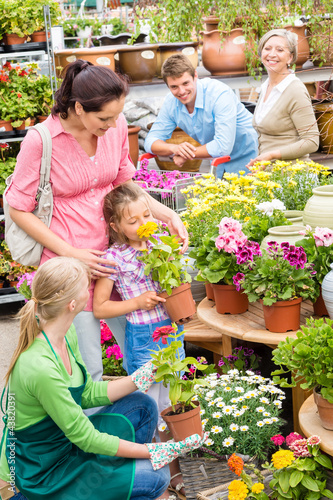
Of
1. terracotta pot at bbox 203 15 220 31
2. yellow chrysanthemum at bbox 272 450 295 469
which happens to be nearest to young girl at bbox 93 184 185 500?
yellow chrysanthemum at bbox 272 450 295 469

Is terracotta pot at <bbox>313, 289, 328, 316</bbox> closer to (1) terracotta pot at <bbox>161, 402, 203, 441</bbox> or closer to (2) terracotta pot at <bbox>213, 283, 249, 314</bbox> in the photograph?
(2) terracotta pot at <bbox>213, 283, 249, 314</bbox>

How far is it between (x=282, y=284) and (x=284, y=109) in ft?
6.21

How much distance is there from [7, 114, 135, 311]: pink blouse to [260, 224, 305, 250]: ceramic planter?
69 cm

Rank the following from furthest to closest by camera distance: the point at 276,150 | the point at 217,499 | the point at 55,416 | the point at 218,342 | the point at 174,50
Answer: the point at 174,50 < the point at 276,150 < the point at 218,342 < the point at 217,499 < the point at 55,416

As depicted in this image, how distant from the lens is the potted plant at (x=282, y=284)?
2.54m

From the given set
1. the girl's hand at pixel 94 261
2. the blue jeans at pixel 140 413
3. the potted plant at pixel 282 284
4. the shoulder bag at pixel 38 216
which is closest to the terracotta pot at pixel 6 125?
the shoulder bag at pixel 38 216

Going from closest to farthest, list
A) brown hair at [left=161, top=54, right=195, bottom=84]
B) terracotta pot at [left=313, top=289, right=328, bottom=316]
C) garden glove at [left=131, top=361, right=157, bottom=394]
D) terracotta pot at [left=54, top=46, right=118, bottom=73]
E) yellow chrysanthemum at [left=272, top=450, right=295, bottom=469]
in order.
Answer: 1. yellow chrysanthemum at [left=272, top=450, right=295, bottom=469]
2. garden glove at [left=131, top=361, right=157, bottom=394]
3. terracotta pot at [left=313, top=289, right=328, bottom=316]
4. brown hair at [left=161, top=54, right=195, bottom=84]
5. terracotta pot at [left=54, top=46, right=118, bottom=73]

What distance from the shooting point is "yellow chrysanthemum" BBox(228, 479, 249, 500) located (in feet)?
6.81

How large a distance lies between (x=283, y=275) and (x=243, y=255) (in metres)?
0.21

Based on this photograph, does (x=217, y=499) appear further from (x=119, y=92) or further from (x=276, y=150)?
(x=276, y=150)

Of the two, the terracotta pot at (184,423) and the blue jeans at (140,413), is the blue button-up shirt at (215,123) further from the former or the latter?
the terracotta pot at (184,423)

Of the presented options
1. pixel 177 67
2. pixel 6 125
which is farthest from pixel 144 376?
pixel 6 125

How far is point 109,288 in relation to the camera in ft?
8.55

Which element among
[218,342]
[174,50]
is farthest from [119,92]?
[174,50]
